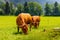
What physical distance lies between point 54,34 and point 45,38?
68 cm

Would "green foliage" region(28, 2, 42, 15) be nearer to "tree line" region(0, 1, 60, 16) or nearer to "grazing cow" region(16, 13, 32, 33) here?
"tree line" region(0, 1, 60, 16)

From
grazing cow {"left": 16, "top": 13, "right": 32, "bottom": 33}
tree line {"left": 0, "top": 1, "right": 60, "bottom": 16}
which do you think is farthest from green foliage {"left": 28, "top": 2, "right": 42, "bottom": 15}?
grazing cow {"left": 16, "top": 13, "right": 32, "bottom": 33}

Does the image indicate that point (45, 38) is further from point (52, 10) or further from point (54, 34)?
point (52, 10)

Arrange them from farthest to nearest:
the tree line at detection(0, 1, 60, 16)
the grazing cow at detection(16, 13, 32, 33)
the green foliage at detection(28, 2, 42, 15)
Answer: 1. the green foliage at detection(28, 2, 42, 15)
2. the tree line at detection(0, 1, 60, 16)
3. the grazing cow at detection(16, 13, 32, 33)

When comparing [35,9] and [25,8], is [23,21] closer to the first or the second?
[25,8]

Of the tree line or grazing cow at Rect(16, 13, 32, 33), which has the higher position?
the tree line

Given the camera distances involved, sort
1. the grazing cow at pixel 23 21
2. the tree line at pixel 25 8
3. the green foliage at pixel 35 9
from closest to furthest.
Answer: the grazing cow at pixel 23 21 < the tree line at pixel 25 8 < the green foliage at pixel 35 9

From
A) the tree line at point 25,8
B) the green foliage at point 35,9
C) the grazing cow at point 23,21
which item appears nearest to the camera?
the grazing cow at point 23,21

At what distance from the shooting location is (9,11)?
127m

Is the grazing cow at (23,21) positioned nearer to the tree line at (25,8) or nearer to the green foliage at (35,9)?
the tree line at (25,8)

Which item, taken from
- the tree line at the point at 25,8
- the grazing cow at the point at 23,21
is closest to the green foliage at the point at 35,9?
the tree line at the point at 25,8

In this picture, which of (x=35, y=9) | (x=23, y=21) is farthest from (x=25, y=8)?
(x=23, y=21)

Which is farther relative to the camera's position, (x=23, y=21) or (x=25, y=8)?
(x=25, y=8)

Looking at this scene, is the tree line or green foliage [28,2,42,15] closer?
the tree line
